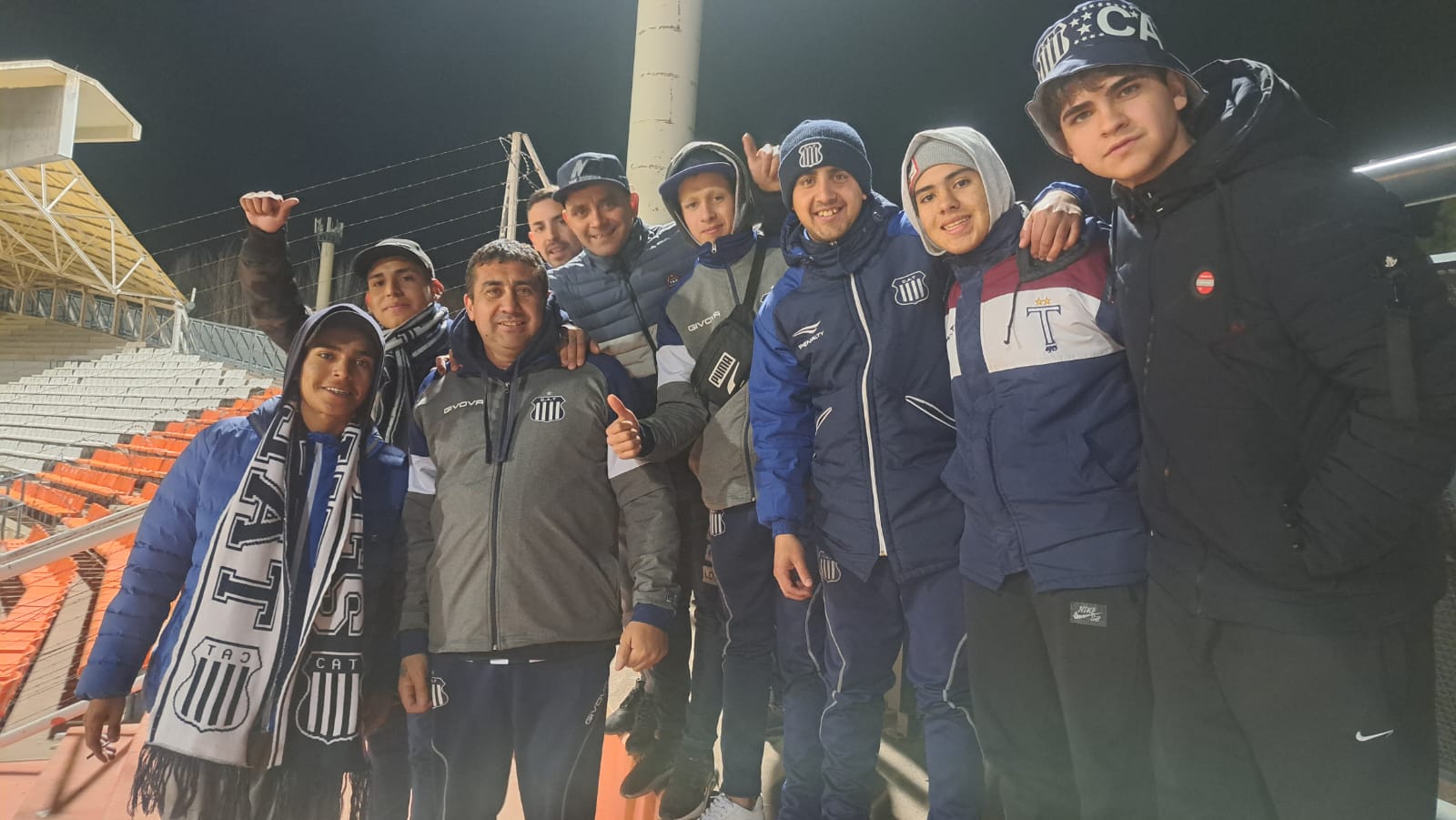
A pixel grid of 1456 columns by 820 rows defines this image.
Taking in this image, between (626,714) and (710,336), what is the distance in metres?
1.75

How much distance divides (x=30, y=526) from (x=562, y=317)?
38.5ft

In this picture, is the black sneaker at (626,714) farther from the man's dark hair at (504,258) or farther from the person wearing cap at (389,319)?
the man's dark hair at (504,258)

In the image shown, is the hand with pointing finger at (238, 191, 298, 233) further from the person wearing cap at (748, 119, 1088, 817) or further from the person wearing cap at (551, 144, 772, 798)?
the person wearing cap at (748, 119, 1088, 817)

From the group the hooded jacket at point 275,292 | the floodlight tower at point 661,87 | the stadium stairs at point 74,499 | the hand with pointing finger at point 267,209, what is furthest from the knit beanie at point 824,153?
the floodlight tower at point 661,87

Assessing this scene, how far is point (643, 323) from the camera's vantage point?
266cm

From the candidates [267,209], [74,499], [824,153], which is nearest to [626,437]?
[824,153]

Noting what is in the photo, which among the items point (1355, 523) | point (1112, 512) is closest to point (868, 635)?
point (1112, 512)

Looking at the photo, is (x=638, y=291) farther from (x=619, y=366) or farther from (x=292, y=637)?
(x=292, y=637)

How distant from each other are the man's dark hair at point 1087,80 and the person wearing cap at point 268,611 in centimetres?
195

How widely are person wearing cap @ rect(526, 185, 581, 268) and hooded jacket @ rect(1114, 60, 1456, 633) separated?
2.62m

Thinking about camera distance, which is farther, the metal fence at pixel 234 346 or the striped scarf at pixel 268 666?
the metal fence at pixel 234 346

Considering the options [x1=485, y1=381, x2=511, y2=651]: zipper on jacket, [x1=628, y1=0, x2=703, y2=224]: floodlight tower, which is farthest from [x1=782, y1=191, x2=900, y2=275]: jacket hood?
[x1=628, y1=0, x2=703, y2=224]: floodlight tower

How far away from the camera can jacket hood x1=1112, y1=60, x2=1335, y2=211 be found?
1.26 metres

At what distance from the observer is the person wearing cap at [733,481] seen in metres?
2.18
